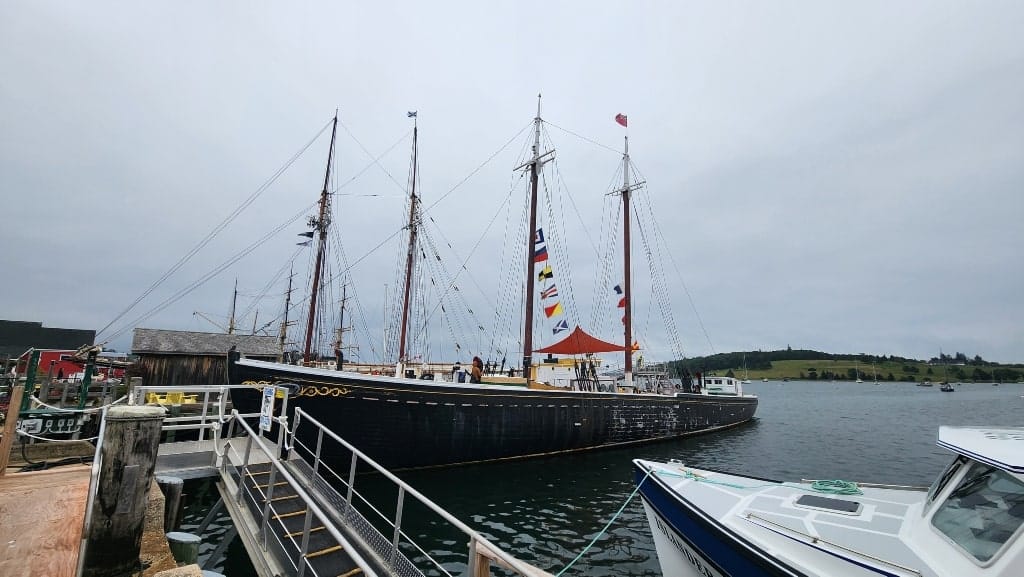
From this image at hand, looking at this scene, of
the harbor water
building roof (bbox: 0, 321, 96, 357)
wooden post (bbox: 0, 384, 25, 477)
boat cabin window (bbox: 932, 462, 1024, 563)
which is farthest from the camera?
building roof (bbox: 0, 321, 96, 357)

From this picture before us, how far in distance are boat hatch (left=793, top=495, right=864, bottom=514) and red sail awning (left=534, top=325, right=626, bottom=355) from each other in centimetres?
1618

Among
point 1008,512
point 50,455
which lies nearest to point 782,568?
point 1008,512

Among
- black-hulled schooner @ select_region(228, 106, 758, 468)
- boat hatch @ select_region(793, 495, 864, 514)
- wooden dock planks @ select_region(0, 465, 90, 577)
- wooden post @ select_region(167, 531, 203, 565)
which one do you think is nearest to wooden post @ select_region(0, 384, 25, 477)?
wooden dock planks @ select_region(0, 465, 90, 577)

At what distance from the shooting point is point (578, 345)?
22859mm

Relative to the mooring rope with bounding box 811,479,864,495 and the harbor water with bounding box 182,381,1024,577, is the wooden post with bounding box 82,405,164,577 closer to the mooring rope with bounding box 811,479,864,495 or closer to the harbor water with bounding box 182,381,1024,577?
the harbor water with bounding box 182,381,1024,577

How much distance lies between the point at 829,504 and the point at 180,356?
34.9 metres

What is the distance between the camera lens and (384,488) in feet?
44.1

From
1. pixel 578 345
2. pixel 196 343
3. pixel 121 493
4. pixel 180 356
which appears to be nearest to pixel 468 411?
pixel 578 345

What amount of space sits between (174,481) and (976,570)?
10981 mm

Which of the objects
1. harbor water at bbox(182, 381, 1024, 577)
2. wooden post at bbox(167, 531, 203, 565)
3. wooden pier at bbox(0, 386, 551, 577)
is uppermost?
wooden pier at bbox(0, 386, 551, 577)

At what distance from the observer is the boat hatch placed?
230 inches

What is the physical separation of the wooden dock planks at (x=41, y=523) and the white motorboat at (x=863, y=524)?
7.21 meters

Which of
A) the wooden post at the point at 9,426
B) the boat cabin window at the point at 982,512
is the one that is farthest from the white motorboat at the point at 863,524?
the wooden post at the point at 9,426

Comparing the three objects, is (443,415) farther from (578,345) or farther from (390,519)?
(578,345)
